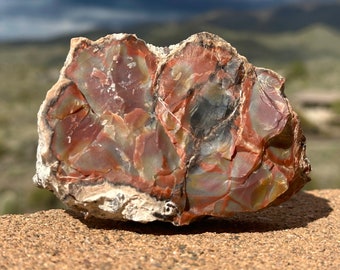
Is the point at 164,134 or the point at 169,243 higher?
the point at 164,134

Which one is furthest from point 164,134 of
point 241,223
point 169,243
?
point 241,223

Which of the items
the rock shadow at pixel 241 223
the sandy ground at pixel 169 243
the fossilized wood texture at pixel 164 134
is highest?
the fossilized wood texture at pixel 164 134

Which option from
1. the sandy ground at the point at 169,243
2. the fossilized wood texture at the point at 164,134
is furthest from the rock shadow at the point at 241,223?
the fossilized wood texture at the point at 164,134

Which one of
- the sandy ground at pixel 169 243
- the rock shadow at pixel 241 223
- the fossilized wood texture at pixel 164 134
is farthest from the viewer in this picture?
the rock shadow at pixel 241 223

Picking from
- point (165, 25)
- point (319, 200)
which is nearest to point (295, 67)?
point (319, 200)

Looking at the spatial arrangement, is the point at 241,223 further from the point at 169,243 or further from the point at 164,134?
the point at 164,134

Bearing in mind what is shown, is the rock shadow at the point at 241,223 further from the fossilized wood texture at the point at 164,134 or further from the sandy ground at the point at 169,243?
the fossilized wood texture at the point at 164,134

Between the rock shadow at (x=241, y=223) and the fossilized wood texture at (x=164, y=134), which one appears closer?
the fossilized wood texture at (x=164, y=134)

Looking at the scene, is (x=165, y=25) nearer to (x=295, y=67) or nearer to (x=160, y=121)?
(x=295, y=67)
